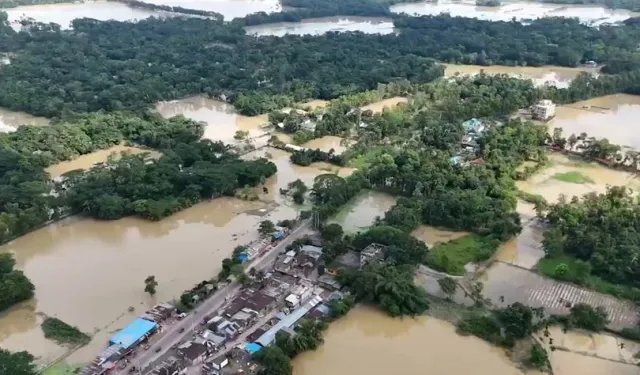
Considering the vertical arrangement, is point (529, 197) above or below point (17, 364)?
below

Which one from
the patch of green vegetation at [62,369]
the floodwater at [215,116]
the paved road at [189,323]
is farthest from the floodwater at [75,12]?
the patch of green vegetation at [62,369]

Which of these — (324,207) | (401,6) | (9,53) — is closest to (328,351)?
(324,207)

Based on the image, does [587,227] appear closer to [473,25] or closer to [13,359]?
[13,359]

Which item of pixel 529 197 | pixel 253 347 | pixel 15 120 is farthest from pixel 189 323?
pixel 15 120

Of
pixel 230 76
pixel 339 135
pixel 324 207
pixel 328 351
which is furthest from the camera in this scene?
pixel 230 76

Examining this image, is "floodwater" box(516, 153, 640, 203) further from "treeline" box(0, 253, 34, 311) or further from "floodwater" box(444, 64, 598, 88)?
"treeline" box(0, 253, 34, 311)

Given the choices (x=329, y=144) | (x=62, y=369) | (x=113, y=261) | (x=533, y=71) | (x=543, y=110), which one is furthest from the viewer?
(x=533, y=71)

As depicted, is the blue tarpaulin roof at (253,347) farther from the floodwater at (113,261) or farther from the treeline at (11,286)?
the treeline at (11,286)

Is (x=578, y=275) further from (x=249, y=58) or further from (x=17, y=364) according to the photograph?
(x=249, y=58)
